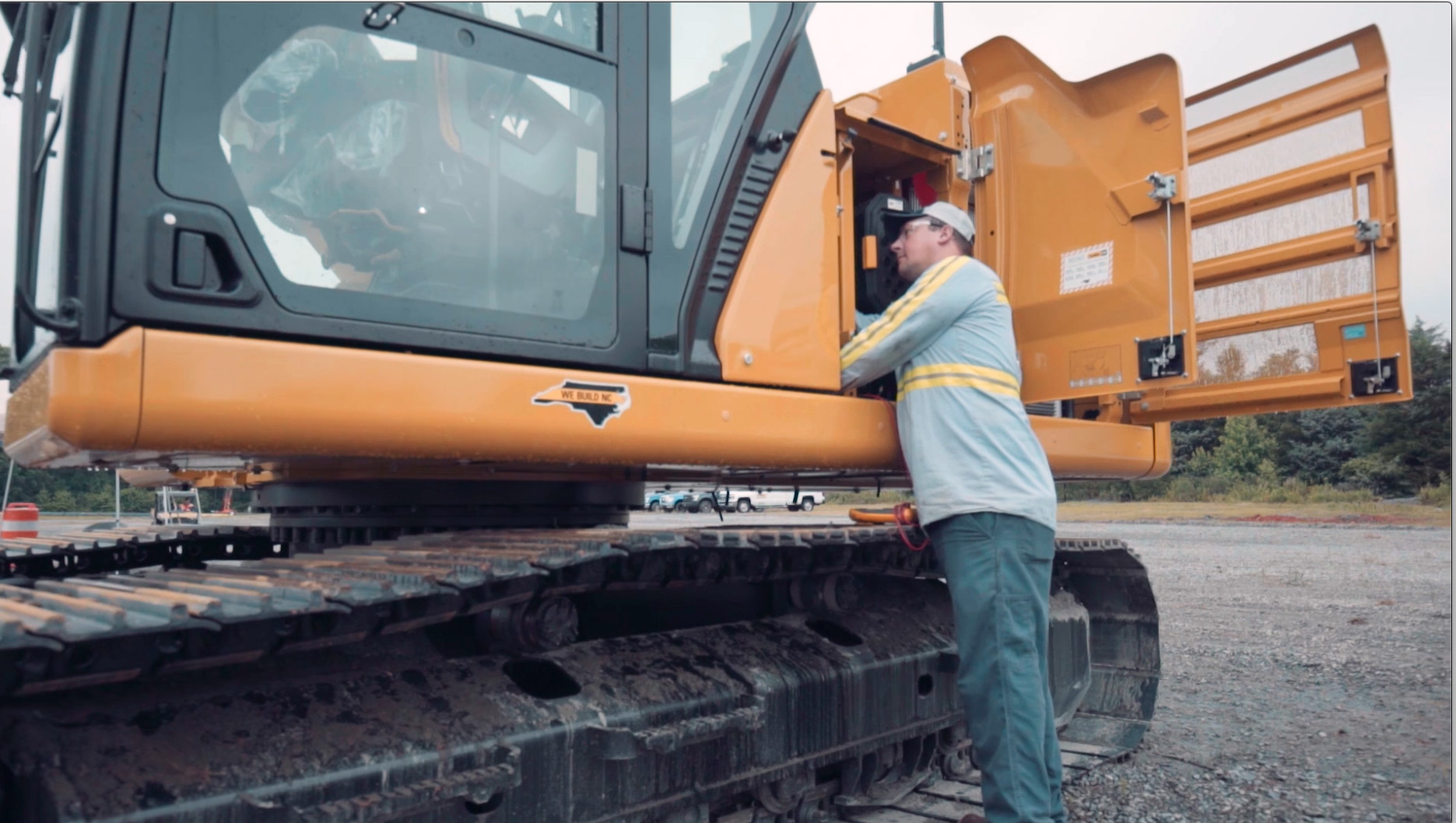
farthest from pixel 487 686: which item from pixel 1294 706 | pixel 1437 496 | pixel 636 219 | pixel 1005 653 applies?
pixel 1437 496

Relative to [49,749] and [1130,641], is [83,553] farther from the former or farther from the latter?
[1130,641]

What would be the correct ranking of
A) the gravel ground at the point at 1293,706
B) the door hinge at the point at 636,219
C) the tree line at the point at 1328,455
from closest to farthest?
the door hinge at the point at 636,219 < the gravel ground at the point at 1293,706 < the tree line at the point at 1328,455

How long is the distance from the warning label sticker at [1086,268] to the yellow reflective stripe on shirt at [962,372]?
1.04 metres

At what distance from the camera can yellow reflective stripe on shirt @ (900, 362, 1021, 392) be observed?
3.04 metres

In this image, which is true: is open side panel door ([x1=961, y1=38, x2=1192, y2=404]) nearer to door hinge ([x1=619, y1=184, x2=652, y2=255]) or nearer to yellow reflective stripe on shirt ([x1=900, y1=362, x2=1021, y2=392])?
yellow reflective stripe on shirt ([x1=900, y1=362, x2=1021, y2=392])

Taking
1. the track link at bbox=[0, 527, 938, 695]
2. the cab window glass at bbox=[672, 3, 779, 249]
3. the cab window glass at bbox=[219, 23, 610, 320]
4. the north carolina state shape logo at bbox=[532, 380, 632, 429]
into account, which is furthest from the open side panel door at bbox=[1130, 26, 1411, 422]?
the cab window glass at bbox=[219, 23, 610, 320]

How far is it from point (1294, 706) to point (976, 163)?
12.0 ft

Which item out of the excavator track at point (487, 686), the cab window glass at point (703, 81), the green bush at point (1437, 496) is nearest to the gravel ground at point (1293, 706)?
the excavator track at point (487, 686)

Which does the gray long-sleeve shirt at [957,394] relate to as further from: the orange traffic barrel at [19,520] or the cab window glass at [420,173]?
the orange traffic barrel at [19,520]

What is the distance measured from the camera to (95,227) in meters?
1.85

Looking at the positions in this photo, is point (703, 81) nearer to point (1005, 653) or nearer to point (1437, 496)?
point (1005, 653)

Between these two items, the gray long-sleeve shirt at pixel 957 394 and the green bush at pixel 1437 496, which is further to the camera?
the green bush at pixel 1437 496

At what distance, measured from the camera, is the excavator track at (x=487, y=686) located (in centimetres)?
187

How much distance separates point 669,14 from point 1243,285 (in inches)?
131
